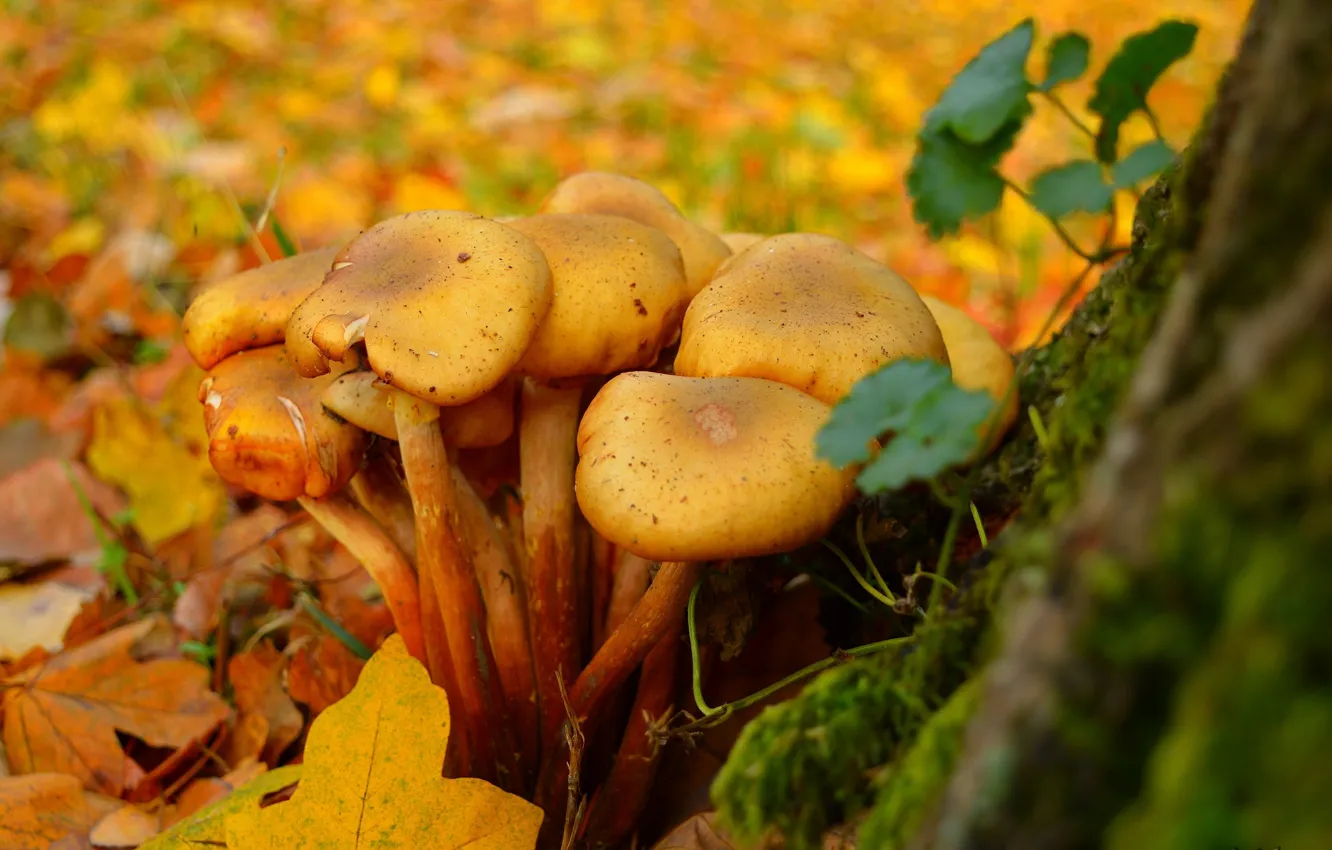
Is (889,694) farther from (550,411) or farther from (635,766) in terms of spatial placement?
(550,411)

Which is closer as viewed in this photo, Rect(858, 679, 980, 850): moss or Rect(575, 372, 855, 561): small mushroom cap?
Rect(858, 679, 980, 850): moss

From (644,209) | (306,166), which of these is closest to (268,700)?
(644,209)

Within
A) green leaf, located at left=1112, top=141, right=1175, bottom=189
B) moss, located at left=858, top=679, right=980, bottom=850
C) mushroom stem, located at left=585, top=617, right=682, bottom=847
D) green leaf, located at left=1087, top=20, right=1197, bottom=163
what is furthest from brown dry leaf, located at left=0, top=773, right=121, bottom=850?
green leaf, located at left=1087, top=20, right=1197, bottom=163

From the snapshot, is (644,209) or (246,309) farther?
(644,209)

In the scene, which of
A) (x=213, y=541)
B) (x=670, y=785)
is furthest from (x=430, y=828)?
(x=213, y=541)

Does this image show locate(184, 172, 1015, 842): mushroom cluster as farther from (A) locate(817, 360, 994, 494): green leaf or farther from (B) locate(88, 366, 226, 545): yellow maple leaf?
(B) locate(88, 366, 226, 545): yellow maple leaf

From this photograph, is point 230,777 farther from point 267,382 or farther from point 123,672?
point 267,382
